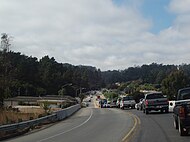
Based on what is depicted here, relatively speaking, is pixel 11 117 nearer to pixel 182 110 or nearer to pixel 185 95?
pixel 185 95

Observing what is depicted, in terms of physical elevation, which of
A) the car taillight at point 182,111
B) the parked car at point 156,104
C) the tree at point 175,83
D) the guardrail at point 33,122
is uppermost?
the tree at point 175,83

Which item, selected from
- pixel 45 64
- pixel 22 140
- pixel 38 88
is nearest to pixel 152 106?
pixel 22 140

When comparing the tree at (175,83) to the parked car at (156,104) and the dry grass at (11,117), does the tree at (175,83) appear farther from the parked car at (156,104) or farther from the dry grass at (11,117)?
the dry grass at (11,117)

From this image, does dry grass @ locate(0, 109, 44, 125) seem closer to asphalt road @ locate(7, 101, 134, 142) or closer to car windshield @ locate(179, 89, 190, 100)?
asphalt road @ locate(7, 101, 134, 142)

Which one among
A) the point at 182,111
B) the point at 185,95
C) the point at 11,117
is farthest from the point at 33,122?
the point at 182,111

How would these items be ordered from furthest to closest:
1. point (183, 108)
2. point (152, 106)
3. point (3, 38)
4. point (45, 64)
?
1. point (45, 64)
2. point (3, 38)
3. point (152, 106)
4. point (183, 108)

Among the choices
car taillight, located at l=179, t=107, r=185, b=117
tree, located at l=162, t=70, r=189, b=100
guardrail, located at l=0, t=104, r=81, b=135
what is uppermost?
tree, located at l=162, t=70, r=189, b=100

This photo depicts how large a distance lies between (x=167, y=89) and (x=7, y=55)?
128ft

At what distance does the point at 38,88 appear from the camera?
15312cm

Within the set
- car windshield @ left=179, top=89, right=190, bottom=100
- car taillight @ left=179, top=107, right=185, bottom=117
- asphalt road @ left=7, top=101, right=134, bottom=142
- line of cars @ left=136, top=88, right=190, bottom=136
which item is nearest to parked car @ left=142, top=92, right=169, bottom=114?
line of cars @ left=136, top=88, right=190, bottom=136

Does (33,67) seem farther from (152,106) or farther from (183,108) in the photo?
(183,108)

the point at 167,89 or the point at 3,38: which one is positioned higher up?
the point at 3,38

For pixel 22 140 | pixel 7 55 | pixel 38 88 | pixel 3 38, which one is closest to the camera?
pixel 22 140

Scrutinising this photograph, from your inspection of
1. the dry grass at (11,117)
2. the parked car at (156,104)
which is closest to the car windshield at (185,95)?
the dry grass at (11,117)
